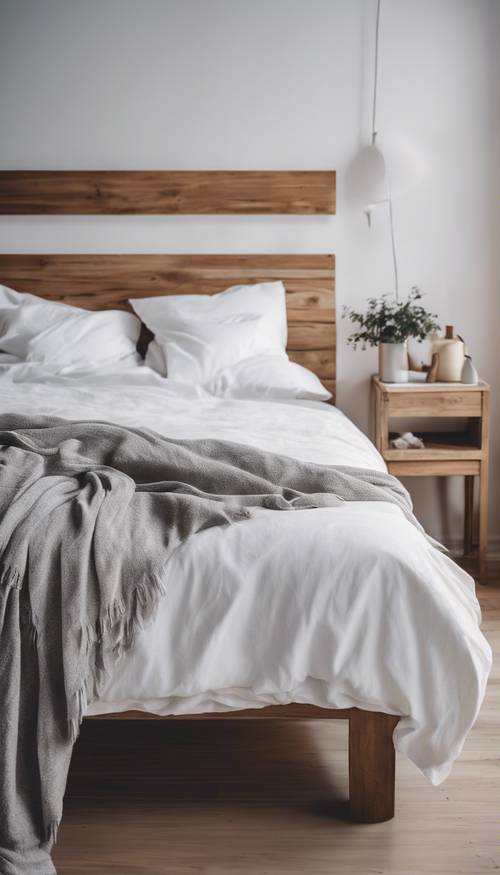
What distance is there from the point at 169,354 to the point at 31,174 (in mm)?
1053

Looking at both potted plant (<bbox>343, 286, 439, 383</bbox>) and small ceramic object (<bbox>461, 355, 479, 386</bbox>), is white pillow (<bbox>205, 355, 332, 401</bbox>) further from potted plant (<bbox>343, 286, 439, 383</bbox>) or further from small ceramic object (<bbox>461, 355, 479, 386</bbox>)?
small ceramic object (<bbox>461, 355, 479, 386</bbox>)

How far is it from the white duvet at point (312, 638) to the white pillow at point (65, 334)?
186 centimetres

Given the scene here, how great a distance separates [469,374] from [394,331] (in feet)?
1.13

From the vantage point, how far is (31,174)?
3.64 m

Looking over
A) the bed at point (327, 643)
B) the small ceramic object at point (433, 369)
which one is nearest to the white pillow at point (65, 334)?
the small ceramic object at point (433, 369)

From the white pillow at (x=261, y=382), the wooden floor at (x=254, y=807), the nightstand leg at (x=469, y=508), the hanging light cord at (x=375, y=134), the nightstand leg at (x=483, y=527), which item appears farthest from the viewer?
the nightstand leg at (x=469, y=508)

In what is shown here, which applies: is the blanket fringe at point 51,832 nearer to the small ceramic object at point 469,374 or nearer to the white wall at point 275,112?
the small ceramic object at point 469,374

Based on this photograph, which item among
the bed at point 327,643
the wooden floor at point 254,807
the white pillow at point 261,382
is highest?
the white pillow at point 261,382

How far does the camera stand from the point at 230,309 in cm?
348

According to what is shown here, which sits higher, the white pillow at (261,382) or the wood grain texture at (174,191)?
the wood grain texture at (174,191)

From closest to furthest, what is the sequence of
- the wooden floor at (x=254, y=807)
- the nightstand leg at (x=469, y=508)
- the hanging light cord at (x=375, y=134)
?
the wooden floor at (x=254, y=807), the hanging light cord at (x=375, y=134), the nightstand leg at (x=469, y=508)

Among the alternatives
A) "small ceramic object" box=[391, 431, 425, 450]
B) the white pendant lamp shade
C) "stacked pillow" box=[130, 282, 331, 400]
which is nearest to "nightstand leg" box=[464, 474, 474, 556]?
"small ceramic object" box=[391, 431, 425, 450]

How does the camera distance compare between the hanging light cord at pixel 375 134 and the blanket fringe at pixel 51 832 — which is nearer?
the blanket fringe at pixel 51 832

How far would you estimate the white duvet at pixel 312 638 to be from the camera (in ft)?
5.21
